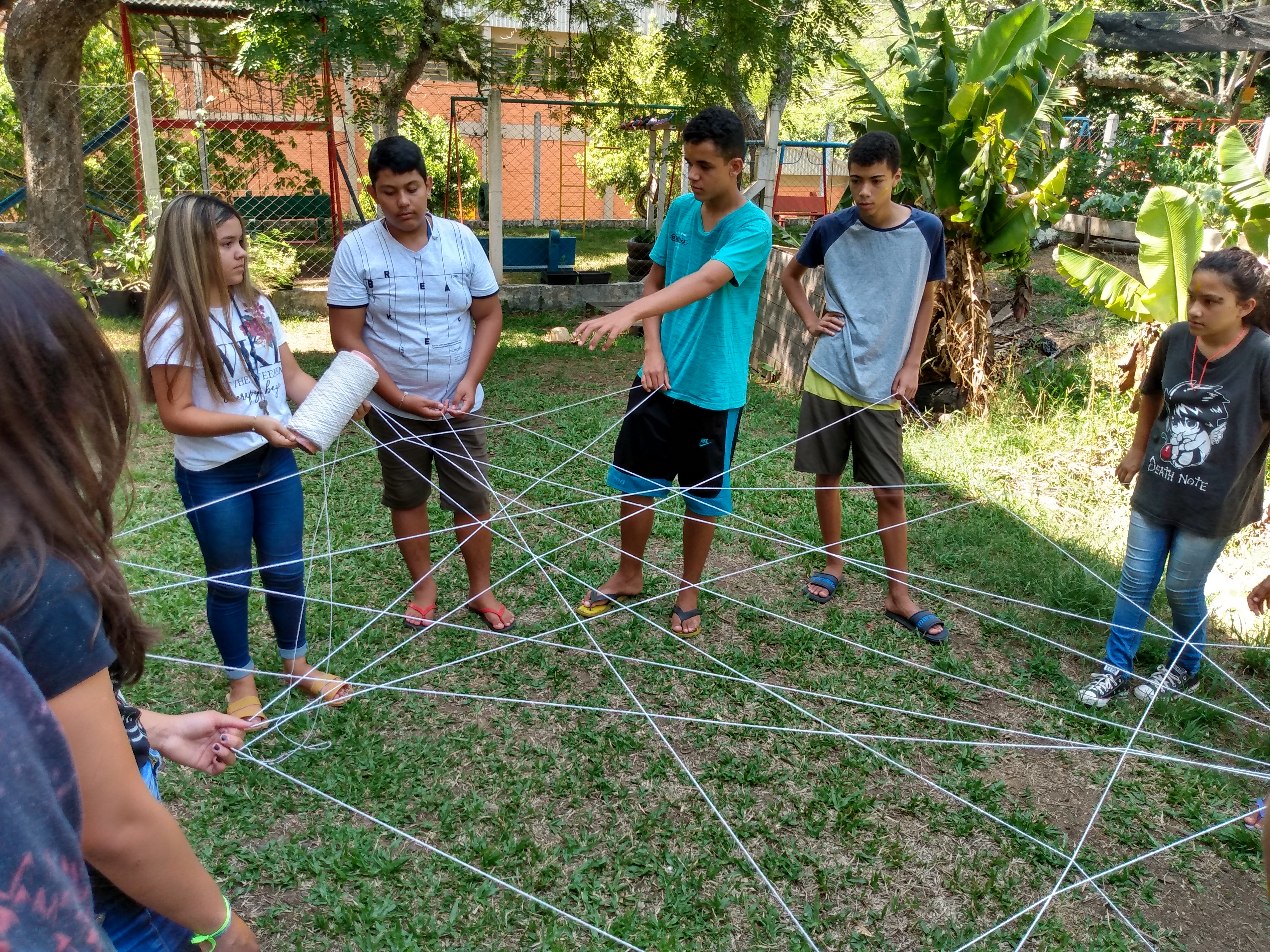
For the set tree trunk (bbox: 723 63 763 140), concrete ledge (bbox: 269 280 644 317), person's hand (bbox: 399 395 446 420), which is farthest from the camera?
concrete ledge (bbox: 269 280 644 317)

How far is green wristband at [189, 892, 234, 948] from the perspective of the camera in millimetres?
1113

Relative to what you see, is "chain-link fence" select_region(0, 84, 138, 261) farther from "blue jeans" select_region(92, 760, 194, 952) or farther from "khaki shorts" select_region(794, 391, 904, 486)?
"blue jeans" select_region(92, 760, 194, 952)

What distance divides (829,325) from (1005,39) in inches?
134

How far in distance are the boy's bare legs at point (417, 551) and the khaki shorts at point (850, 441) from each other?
58.8 inches

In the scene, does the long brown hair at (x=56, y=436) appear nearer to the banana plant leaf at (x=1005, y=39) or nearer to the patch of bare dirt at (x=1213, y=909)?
the patch of bare dirt at (x=1213, y=909)

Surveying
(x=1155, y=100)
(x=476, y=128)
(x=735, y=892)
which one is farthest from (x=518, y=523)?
(x=1155, y=100)

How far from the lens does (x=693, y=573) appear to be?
357 cm

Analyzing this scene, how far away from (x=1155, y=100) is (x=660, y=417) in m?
19.3

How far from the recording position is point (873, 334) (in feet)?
11.2

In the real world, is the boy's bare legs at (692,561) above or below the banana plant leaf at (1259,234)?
below

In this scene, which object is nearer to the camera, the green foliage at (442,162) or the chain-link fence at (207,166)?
the chain-link fence at (207,166)

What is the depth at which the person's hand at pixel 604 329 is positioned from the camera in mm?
2688

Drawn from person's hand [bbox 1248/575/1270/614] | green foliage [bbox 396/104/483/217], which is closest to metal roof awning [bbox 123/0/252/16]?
green foliage [bbox 396/104/483/217]

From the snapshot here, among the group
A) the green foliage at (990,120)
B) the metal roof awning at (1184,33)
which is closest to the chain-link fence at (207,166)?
the green foliage at (990,120)
